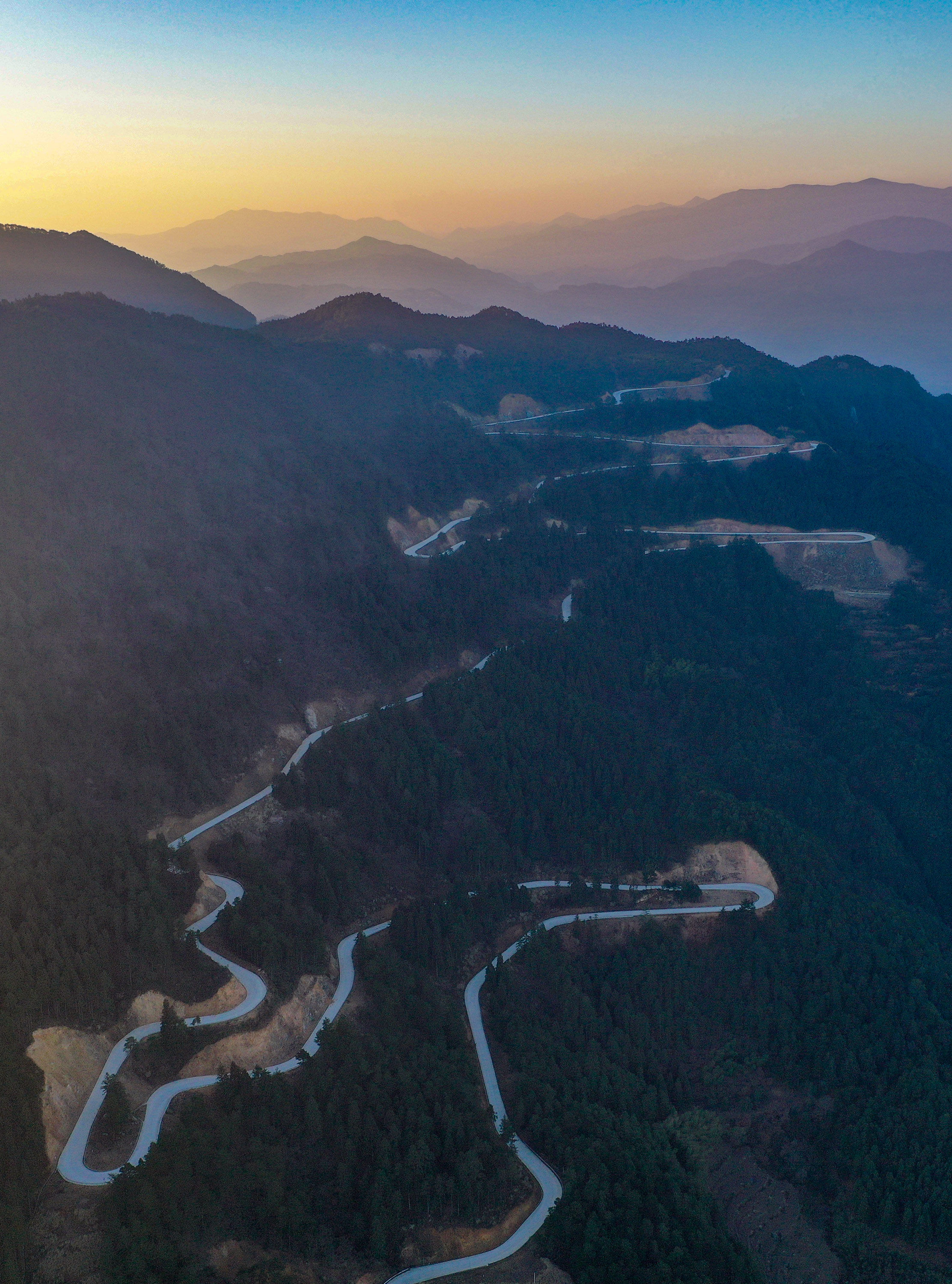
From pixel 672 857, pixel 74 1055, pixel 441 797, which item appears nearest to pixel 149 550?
pixel 441 797

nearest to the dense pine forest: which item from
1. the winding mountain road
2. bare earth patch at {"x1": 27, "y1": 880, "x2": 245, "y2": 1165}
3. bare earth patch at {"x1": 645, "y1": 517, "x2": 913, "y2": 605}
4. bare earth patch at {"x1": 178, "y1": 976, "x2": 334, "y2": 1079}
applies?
bare earth patch at {"x1": 27, "y1": 880, "x2": 245, "y2": 1165}

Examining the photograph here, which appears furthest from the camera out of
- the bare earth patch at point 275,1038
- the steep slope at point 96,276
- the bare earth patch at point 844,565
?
the steep slope at point 96,276

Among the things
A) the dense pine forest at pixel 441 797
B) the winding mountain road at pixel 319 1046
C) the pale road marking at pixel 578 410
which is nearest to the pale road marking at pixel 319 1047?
the winding mountain road at pixel 319 1046

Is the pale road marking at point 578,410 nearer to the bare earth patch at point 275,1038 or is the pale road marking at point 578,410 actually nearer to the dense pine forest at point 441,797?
the dense pine forest at point 441,797

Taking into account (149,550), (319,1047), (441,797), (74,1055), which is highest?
(149,550)

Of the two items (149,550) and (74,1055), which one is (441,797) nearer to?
(149,550)

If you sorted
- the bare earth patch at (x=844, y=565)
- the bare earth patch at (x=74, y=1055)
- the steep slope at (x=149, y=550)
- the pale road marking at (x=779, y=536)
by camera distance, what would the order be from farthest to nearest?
the pale road marking at (x=779, y=536)
the bare earth patch at (x=844, y=565)
the steep slope at (x=149, y=550)
the bare earth patch at (x=74, y=1055)
